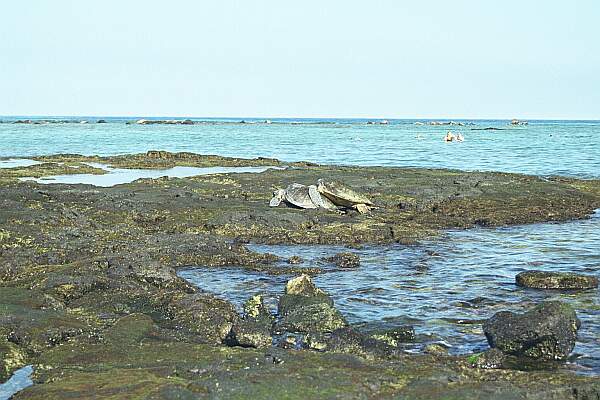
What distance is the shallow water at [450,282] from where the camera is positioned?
12.3 m

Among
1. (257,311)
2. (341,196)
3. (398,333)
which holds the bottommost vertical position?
(398,333)

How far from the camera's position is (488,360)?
988cm

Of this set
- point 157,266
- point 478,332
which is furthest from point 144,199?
point 478,332

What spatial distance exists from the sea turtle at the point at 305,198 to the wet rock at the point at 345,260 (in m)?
7.05

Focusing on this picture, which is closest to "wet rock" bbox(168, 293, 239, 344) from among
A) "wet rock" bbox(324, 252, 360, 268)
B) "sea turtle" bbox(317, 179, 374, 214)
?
"wet rock" bbox(324, 252, 360, 268)

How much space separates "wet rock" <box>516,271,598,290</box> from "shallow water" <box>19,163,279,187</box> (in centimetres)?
2270

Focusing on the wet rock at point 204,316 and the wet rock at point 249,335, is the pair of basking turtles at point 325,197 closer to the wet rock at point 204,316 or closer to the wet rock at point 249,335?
the wet rock at point 204,316

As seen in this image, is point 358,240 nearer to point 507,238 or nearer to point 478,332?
point 507,238

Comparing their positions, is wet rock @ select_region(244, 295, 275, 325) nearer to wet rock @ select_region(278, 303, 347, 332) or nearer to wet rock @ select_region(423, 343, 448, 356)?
wet rock @ select_region(278, 303, 347, 332)

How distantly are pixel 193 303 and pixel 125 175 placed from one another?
2880 cm

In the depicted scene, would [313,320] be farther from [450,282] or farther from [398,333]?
[450,282]

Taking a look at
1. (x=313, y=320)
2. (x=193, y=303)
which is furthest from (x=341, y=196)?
(x=313, y=320)

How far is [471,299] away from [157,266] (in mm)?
6740

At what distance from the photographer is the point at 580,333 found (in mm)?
11805
